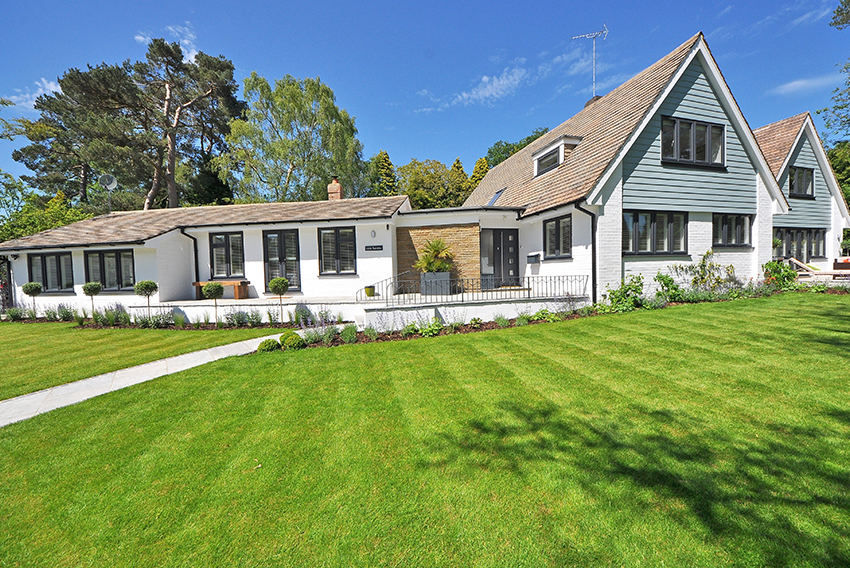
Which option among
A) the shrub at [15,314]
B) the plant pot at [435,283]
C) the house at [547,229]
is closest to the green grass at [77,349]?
the shrub at [15,314]

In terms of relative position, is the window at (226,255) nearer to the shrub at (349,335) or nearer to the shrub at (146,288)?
the shrub at (146,288)

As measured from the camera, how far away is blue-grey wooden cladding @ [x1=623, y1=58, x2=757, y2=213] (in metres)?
12.4

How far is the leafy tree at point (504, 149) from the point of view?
49.0 m

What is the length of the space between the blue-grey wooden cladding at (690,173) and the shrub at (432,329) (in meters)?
8.02

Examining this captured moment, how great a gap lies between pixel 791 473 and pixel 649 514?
1.57 m

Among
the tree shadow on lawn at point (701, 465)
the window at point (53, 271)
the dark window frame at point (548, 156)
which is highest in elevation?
the dark window frame at point (548, 156)

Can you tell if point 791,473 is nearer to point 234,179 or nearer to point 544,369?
point 544,369

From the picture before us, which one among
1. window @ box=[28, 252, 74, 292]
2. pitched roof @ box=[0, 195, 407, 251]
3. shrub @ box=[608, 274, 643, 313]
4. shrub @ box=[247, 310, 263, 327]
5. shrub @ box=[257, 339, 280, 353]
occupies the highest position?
pitched roof @ box=[0, 195, 407, 251]

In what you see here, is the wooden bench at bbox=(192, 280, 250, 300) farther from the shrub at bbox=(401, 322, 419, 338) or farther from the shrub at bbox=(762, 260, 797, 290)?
the shrub at bbox=(762, 260, 797, 290)

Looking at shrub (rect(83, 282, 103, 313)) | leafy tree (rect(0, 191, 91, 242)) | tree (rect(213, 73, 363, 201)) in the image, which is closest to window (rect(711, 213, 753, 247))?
shrub (rect(83, 282, 103, 313))

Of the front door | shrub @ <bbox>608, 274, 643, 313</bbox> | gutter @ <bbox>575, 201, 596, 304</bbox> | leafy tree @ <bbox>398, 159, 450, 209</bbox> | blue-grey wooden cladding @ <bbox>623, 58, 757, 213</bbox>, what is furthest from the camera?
leafy tree @ <bbox>398, 159, 450, 209</bbox>

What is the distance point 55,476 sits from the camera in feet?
12.2

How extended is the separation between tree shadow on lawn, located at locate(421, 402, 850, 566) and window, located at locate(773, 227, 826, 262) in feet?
63.1

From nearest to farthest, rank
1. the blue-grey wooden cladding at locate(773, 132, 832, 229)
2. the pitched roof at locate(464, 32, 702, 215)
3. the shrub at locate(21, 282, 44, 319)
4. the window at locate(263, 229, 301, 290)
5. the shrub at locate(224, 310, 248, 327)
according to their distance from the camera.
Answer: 1. the pitched roof at locate(464, 32, 702, 215)
2. the shrub at locate(224, 310, 248, 327)
3. the shrub at locate(21, 282, 44, 319)
4. the window at locate(263, 229, 301, 290)
5. the blue-grey wooden cladding at locate(773, 132, 832, 229)
